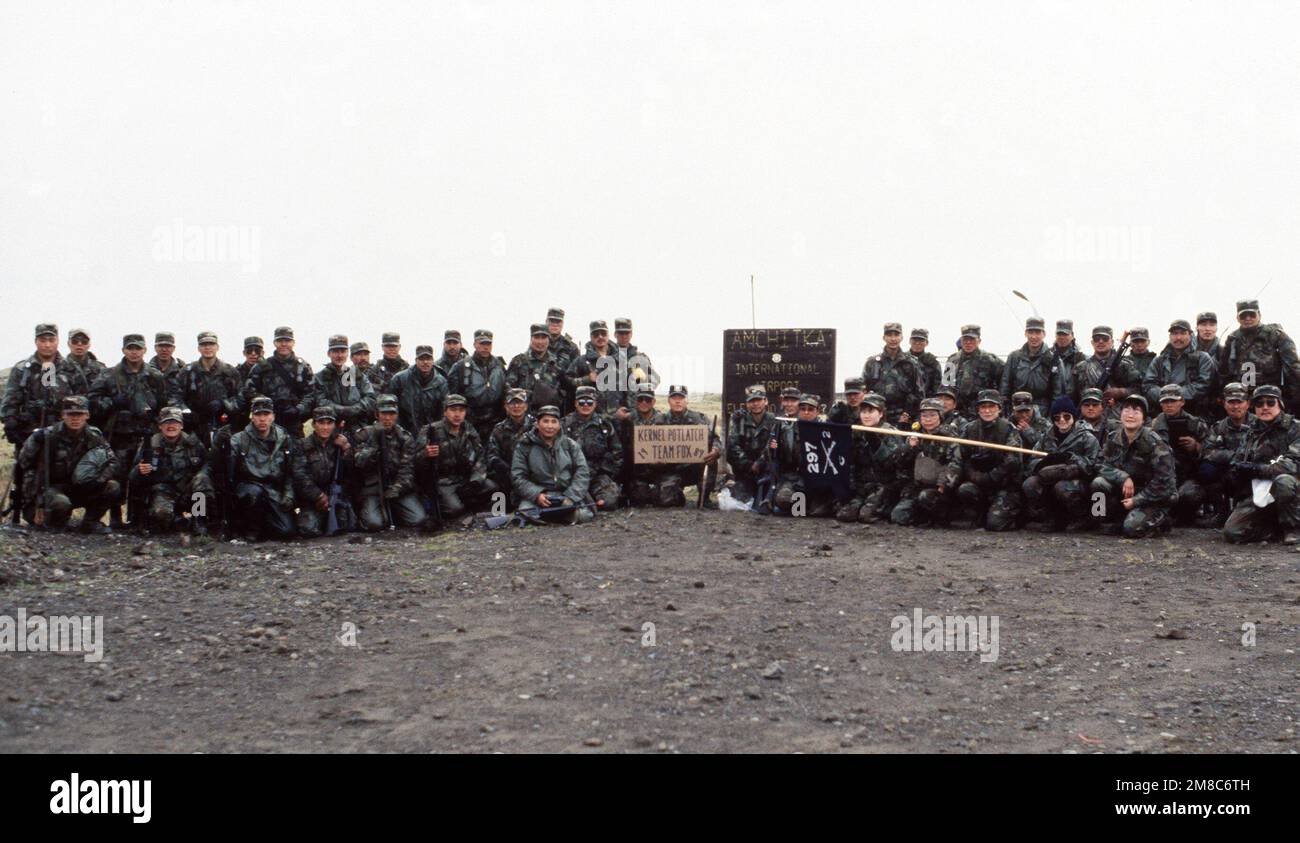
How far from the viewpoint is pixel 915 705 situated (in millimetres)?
6613

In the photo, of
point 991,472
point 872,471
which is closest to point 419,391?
point 872,471

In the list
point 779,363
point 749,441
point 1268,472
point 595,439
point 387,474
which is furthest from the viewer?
point 779,363

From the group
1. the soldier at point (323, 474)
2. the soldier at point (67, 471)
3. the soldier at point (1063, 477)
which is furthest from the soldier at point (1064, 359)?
the soldier at point (67, 471)

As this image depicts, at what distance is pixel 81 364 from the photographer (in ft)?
44.7

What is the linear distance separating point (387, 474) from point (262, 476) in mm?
1430

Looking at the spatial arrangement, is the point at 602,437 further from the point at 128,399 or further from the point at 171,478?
the point at 128,399

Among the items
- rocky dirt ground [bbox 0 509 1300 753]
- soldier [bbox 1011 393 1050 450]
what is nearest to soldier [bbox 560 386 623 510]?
rocky dirt ground [bbox 0 509 1300 753]

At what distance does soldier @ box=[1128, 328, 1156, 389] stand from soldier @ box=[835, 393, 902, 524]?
325cm

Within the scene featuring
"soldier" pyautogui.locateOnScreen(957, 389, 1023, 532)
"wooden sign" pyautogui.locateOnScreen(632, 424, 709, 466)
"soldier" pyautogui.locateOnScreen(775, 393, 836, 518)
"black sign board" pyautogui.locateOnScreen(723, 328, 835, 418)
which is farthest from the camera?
"black sign board" pyautogui.locateOnScreen(723, 328, 835, 418)

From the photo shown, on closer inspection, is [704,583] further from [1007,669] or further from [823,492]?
[823,492]

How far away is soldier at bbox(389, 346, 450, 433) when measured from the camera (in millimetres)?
14312

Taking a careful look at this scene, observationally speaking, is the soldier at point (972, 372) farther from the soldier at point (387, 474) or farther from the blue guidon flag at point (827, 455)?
the soldier at point (387, 474)

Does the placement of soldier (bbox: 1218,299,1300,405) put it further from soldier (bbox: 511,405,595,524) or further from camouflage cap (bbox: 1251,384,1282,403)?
soldier (bbox: 511,405,595,524)
